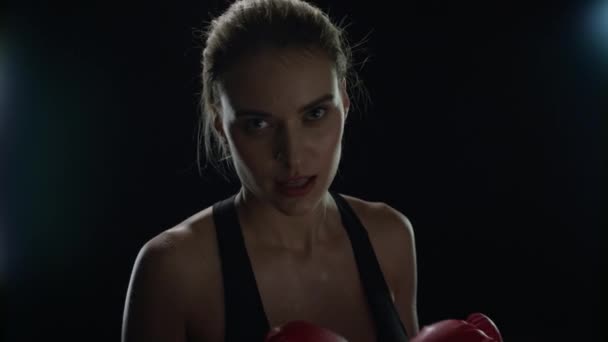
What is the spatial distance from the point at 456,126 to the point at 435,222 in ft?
1.08

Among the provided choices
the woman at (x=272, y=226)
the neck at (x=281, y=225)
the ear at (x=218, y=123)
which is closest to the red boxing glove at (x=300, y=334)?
the woman at (x=272, y=226)

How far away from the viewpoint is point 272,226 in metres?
1.18

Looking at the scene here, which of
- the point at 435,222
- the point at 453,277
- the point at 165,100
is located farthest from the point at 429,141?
the point at 165,100

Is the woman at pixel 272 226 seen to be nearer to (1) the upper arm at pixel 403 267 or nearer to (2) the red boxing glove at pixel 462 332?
(1) the upper arm at pixel 403 267

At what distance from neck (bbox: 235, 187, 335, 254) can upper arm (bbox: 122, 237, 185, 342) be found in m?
0.17

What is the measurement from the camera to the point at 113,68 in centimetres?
171

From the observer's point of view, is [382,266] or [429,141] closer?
[382,266]

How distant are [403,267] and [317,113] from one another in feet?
1.64

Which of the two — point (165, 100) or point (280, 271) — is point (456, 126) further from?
point (280, 271)

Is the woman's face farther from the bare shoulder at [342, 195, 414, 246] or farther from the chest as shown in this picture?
the bare shoulder at [342, 195, 414, 246]

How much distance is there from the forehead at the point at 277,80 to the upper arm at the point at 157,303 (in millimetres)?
321

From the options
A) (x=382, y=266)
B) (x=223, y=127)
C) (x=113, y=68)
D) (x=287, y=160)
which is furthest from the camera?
(x=113, y=68)

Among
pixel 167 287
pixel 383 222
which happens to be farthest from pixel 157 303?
pixel 383 222

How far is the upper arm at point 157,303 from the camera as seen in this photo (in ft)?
3.47
